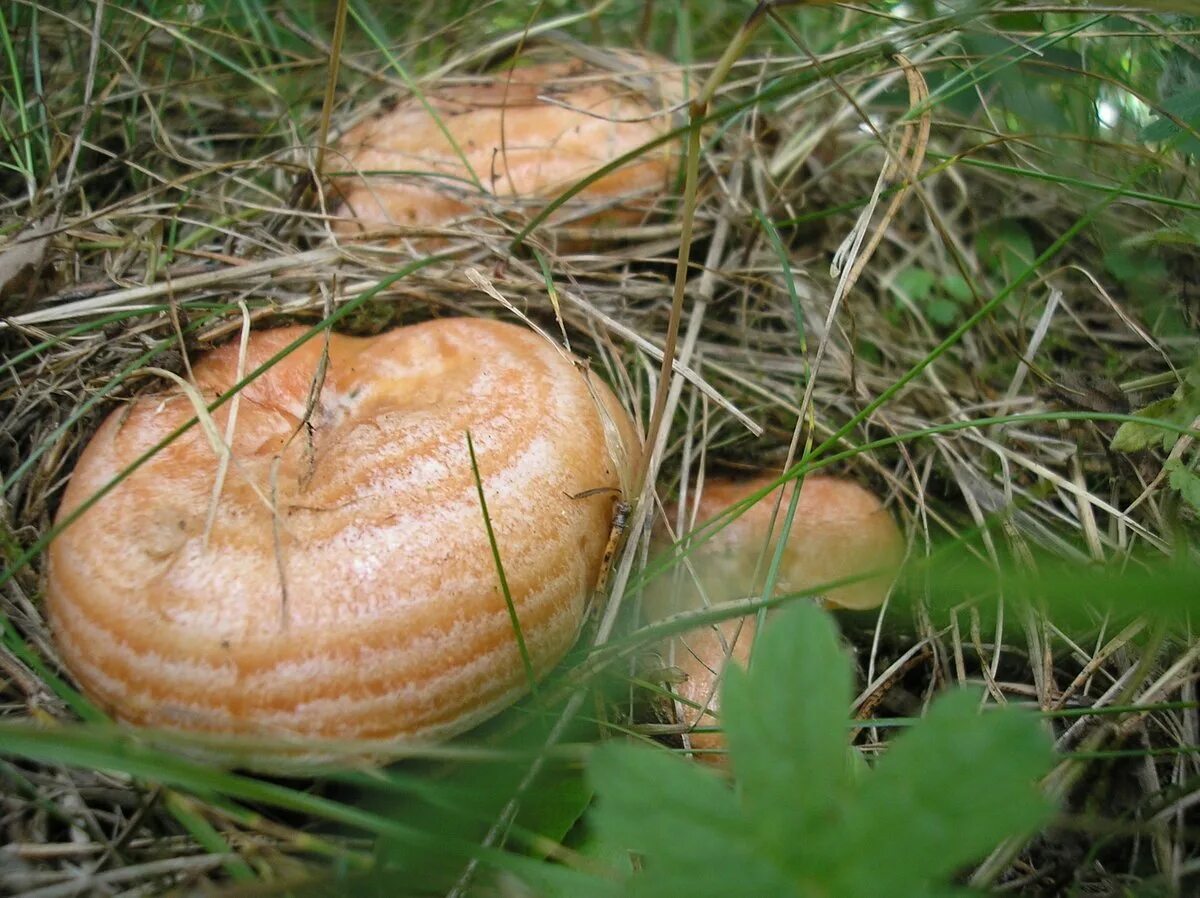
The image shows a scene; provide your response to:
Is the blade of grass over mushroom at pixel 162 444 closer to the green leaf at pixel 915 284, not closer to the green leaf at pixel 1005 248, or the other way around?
the green leaf at pixel 915 284

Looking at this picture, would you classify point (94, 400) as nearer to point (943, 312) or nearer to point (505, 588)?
point (505, 588)

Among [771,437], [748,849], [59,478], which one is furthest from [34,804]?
[771,437]

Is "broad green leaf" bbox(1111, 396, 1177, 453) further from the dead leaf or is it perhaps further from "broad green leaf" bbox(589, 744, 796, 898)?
the dead leaf

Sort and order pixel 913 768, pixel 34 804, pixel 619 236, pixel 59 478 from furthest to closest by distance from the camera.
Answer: pixel 619 236
pixel 59 478
pixel 34 804
pixel 913 768

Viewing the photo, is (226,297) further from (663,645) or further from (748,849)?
(748,849)

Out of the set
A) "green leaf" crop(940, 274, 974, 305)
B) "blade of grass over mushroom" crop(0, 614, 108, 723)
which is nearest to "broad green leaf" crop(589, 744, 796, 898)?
"blade of grass over mushroom" crop(0, 614, 108, 723)

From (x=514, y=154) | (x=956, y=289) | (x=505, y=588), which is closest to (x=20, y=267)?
(x=514, y=154)
